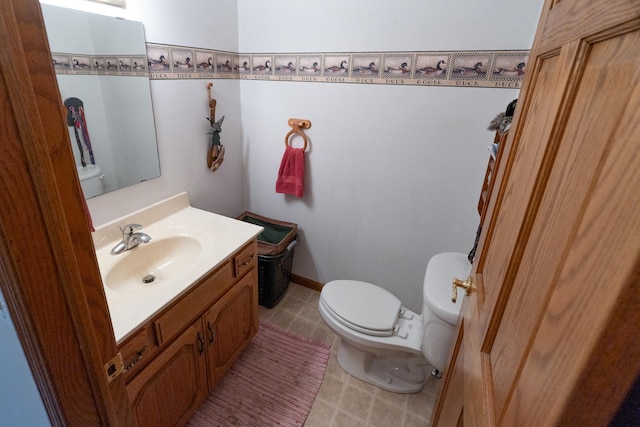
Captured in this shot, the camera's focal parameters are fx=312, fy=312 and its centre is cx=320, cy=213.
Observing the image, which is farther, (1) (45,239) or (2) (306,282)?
(2) (306,282)

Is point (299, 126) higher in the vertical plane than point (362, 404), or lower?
higher

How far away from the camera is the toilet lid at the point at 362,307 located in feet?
5.03

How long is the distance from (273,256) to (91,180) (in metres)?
1.02

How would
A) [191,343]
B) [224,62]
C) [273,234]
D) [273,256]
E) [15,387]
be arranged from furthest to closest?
[273,234] → [273,256] → [224,62] → [191,343] → [15,387]

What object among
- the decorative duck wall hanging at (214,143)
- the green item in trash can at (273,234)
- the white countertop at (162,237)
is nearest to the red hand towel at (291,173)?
the green item in trash can at (273,234)

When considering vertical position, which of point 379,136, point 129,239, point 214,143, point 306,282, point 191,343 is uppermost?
point 379,136

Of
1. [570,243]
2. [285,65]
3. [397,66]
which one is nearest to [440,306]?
[570,243]

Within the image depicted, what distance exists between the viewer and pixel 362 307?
64.3 inches

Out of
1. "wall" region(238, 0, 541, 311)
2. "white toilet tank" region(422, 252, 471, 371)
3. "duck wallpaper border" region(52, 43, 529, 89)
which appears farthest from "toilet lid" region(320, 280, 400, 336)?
"duck wallpaper border" region(52, 43, 529, 89)

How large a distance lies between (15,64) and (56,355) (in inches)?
16.5

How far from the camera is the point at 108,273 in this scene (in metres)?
1.19

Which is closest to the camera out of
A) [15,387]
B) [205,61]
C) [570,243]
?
[570,243]

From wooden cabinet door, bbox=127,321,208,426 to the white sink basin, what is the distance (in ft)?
0.86

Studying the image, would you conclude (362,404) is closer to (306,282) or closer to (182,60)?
(306,282)
